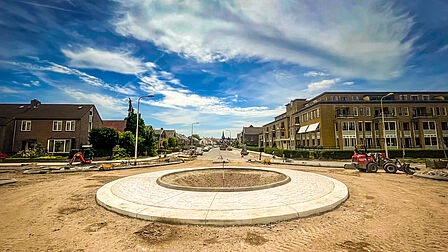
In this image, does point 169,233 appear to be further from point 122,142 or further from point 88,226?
point 122,142

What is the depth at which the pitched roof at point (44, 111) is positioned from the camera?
33.0 meters

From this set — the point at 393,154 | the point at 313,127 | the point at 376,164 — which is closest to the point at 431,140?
the point at 393,154

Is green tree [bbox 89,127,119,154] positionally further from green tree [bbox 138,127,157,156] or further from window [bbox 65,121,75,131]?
green tree [bbox 138,127,157,156]

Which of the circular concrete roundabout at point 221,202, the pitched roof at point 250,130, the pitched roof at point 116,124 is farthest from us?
the pitched roof at point 250,130

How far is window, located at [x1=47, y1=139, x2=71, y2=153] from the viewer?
31.7 m

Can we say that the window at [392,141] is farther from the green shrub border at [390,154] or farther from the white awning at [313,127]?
the white awning at [313,127]

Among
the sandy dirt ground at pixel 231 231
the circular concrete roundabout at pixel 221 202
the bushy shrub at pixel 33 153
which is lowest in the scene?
the sandy dirt ground at pixel 231 231

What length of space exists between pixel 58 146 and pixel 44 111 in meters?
8.48

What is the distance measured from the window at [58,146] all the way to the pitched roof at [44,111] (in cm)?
439

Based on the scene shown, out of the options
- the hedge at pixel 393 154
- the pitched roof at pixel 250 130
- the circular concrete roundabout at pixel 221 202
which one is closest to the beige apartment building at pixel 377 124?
the hedge at pixel 393 154

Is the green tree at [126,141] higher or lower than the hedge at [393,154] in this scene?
higher

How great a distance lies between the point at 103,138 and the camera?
99.8 feet

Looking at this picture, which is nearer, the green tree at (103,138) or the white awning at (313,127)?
the green tree at (103,138)

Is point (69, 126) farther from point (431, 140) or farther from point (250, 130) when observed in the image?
point (250, 130)
